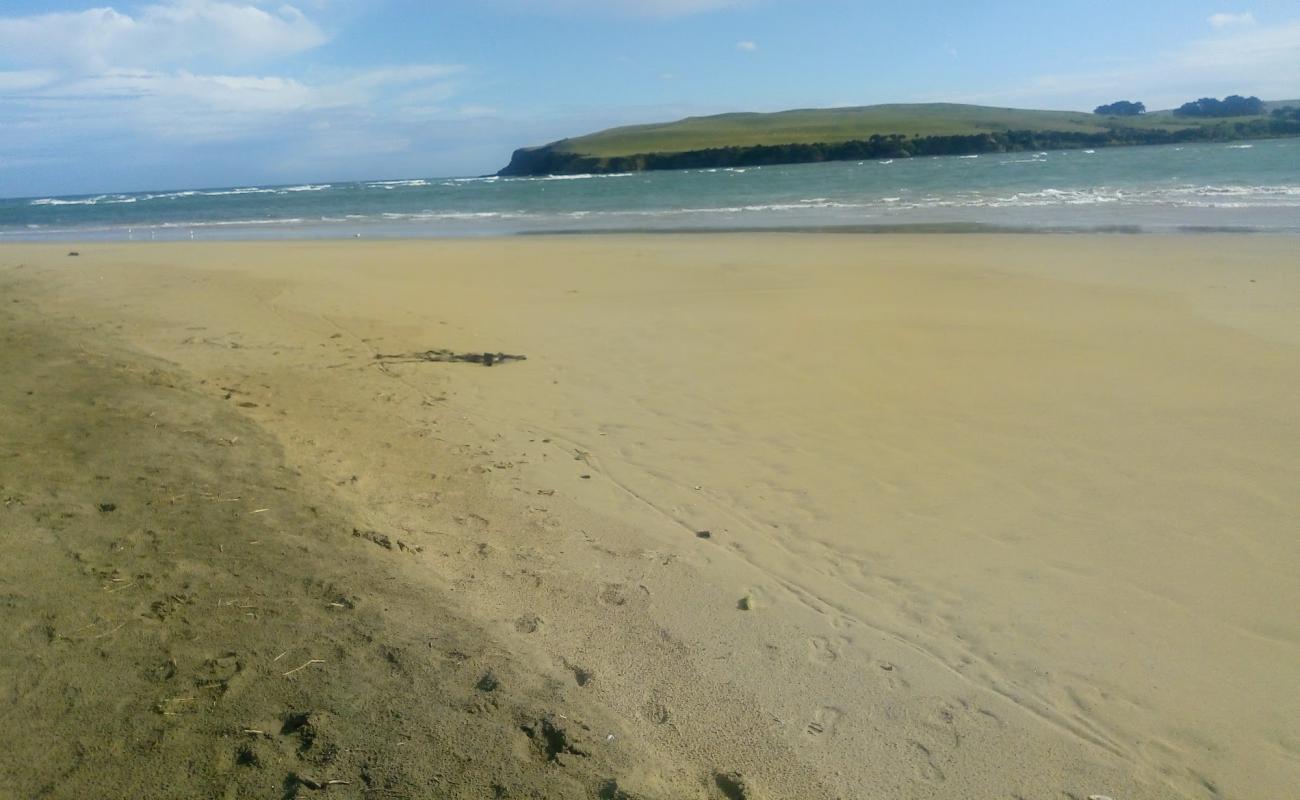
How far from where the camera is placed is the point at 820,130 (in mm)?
106562

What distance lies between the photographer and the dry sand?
2678 mm

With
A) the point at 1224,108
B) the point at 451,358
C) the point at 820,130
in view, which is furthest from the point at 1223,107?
the point at 451,358

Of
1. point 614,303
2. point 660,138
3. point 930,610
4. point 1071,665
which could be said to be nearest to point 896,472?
point 930,610

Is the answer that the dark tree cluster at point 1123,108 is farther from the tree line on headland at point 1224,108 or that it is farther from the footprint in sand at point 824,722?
the footprint in sand at point 824,722

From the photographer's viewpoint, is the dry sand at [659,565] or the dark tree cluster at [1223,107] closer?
the dry sand at [659,565]

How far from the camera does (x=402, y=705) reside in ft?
8.89

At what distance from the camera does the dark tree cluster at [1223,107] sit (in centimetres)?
10875

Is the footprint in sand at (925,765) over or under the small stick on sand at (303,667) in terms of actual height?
under

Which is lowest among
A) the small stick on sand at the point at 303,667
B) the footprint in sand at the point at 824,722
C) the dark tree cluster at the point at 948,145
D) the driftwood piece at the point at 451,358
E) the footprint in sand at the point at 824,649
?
the dark tree cluster at the point at 948,145

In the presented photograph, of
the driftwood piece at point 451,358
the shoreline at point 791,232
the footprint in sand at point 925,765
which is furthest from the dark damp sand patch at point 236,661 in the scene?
the shoreline at point 791,232

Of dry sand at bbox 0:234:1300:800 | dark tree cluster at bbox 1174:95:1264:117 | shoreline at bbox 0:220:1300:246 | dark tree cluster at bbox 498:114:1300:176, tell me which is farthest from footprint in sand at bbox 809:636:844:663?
dark tree cluster at bbox 1174:95:1264:117

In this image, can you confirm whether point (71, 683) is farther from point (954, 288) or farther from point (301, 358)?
point (954, 288)

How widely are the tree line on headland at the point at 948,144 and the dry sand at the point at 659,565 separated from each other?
8121 centimetres

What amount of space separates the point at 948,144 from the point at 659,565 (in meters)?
89.4
